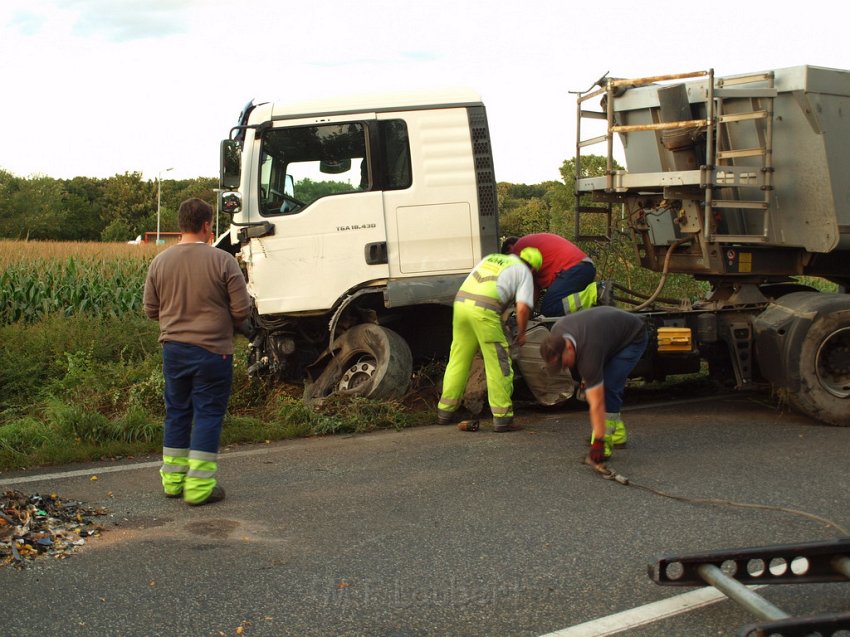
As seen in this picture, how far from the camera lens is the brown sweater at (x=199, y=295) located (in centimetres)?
576

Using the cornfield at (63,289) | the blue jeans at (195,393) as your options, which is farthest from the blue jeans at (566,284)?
the cornfield at (63,289)

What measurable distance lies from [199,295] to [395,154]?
114 inches

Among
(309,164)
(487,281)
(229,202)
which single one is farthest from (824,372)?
(229,202)

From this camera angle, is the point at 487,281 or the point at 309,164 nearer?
the point at 487,281

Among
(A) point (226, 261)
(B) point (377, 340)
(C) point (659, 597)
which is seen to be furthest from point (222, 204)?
(C) point (659, 597)

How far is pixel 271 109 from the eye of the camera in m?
8.10

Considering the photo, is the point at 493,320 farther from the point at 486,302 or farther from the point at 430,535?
the point at 430,535

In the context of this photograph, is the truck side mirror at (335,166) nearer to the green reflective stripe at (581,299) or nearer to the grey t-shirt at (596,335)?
the green reflective stripe at (581,299)

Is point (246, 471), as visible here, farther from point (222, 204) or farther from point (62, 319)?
point (62, 319)

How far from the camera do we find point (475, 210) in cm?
816

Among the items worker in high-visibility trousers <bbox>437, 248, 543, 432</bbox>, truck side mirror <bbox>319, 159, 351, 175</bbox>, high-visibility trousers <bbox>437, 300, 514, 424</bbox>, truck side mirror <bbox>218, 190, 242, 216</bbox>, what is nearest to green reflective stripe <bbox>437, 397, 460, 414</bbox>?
high-visibility trousers <bbox>437, 300, 514, 424</bbox>

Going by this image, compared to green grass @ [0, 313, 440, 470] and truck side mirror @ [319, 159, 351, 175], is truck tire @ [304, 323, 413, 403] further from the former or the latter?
truck side mirror @ [319, 159, 351, 175]

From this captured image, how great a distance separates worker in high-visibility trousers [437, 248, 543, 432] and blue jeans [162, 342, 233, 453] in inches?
93.4

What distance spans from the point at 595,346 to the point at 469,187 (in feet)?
7.59
